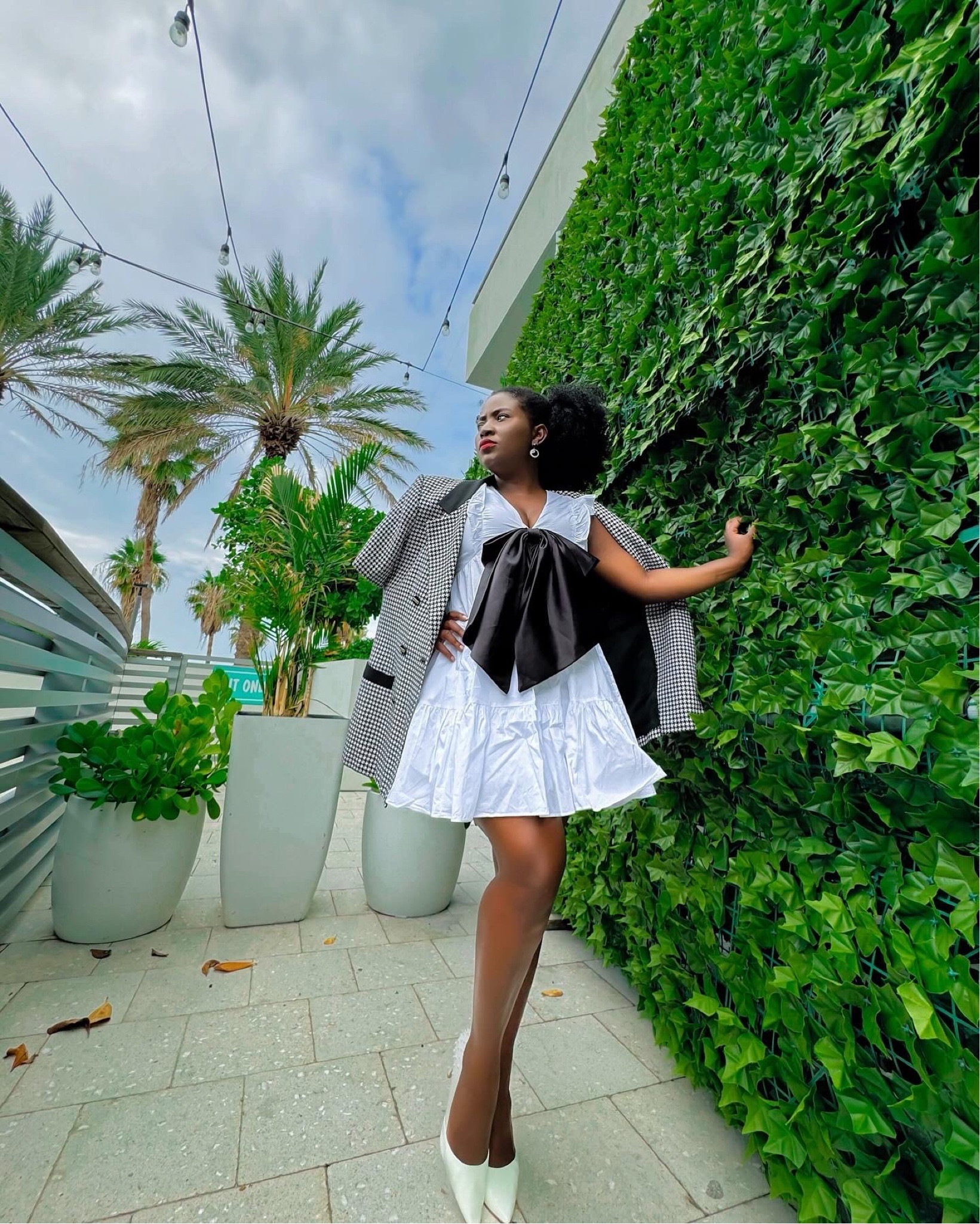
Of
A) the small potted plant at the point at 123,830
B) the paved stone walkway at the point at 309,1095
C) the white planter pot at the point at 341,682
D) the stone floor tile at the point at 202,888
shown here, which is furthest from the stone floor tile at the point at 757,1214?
the white planter pot at the point at 341,682

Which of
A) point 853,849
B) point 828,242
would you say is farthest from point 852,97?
point 853,849

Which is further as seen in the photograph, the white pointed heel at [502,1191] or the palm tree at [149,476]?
the palm tree at [149,476]

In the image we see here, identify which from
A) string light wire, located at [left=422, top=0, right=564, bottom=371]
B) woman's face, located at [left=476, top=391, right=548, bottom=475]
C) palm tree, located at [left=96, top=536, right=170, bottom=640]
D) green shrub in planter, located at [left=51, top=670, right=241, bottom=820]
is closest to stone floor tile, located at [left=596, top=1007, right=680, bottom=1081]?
green shrub in planter, located at [left=51, top=670, right=241, bottom=820]

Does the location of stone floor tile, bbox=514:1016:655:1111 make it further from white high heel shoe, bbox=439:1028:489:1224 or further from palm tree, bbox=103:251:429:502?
palm tree, bbox=103:251:429:502

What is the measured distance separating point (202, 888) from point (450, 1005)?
4.87 ft

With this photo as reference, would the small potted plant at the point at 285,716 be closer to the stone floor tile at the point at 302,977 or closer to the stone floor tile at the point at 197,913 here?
the stone floor tile at the point at 197,913

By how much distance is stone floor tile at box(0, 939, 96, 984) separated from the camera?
5.82 feet

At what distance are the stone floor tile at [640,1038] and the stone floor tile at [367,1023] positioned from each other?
1.94 feet

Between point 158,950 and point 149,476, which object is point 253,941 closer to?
point 158,950

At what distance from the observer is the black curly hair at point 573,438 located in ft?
4.96

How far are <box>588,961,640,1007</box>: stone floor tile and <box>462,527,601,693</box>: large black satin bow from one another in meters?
1.47

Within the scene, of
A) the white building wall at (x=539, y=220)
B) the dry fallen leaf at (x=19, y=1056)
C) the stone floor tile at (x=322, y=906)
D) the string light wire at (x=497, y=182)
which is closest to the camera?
the dry fallen leaf at (x=19, y=1056)

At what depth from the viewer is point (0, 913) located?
2029mm

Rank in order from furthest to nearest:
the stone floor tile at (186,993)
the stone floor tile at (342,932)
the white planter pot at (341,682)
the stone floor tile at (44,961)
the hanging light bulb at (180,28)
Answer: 1. the white planter pot at (341,682)
2. the hanging light bulb at (180,28)
3. the stone floor tile at (342,932)
4. the stone floor tile at (44,961)
5. the stone floor tile at (186,993)
